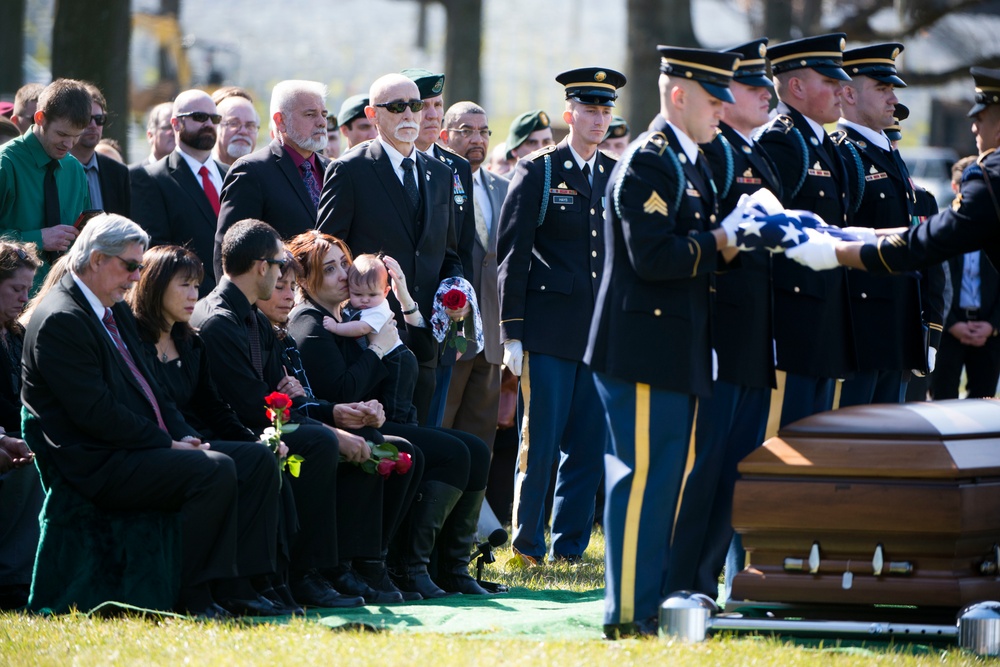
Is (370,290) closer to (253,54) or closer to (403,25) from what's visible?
(253,54)

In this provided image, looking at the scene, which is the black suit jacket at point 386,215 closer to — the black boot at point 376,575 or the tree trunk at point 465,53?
the black boot at point 376,575

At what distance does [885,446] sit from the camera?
5602 millimetres

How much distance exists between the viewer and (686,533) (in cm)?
599

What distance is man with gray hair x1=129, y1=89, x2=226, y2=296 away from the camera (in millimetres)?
8641

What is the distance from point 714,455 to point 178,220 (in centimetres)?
385

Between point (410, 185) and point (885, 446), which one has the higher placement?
point (410, 185)

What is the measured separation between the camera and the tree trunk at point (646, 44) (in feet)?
56.8

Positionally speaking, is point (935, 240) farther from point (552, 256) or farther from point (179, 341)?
point (179, 341)

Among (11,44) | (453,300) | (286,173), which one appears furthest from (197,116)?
(11,44)

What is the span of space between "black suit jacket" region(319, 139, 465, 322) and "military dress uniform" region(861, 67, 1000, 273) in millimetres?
2719

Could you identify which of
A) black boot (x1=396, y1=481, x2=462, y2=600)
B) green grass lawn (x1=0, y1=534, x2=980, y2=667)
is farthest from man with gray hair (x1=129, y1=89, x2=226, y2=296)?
green grass lawn (x1=0, y1=534, x2=980, y2=667)

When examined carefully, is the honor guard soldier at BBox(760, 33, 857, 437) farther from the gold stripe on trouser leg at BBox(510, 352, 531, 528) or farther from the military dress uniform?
the gold stripe on trouser leg at BBox(510, 352, 531, 528)

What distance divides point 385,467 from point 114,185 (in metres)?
2.74

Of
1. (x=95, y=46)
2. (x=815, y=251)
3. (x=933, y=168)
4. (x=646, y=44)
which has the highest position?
(x=646, y=44)
